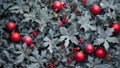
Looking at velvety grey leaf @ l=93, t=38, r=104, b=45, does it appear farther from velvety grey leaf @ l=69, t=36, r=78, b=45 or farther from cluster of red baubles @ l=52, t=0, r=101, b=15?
cluster of red baubles @ l=52, t=0, r=101, b=15

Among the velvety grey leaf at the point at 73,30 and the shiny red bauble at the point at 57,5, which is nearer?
the velvety grey leaf at the point at 73,30

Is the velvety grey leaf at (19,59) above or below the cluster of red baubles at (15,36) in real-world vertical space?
below

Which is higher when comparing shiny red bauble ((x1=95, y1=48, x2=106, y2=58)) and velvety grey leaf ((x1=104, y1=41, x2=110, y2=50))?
velvety grey leaf ((x1=104, y1=41, x2=110, y2=50))

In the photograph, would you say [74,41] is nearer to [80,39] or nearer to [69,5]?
[80,39]

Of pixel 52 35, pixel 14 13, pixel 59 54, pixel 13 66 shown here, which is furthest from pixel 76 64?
pixel 14 13

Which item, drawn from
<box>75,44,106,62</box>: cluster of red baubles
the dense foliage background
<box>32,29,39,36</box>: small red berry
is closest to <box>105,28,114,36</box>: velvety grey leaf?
the dense foliage background

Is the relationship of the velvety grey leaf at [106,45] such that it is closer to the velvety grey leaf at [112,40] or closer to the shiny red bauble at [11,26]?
the velvety grey leaf at [112,40]

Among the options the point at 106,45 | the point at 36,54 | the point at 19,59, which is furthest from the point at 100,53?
the point at 19,59

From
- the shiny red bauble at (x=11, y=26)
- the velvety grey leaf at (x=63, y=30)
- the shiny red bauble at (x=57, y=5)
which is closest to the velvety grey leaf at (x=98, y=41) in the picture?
the velvety grey leaf at (x=63, y=30)
